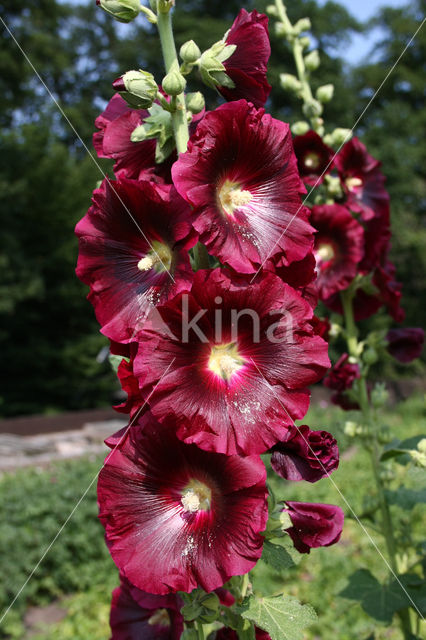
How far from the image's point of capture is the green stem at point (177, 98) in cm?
98

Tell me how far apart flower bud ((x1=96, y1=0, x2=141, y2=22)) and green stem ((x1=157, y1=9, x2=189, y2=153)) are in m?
0.06

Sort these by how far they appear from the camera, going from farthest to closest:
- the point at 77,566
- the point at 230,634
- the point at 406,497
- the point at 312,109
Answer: the point at 77,566, the point at 312,109, the point at 406,497, the point at 230,634

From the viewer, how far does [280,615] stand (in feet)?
3.04

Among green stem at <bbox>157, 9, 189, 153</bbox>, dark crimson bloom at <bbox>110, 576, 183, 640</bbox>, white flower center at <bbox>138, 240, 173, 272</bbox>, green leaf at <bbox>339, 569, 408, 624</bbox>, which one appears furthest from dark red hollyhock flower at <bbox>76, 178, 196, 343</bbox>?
green leaf at <bbox>339, 569, 408, 624</bbox>

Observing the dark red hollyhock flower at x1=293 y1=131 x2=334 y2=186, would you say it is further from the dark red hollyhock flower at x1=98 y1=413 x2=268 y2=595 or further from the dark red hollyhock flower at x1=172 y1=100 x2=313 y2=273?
the dark red hollyhock flower at x1=98 y1=413 x2=268 y2=595

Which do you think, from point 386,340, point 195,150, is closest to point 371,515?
point 386,340

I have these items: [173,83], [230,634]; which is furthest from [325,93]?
[230,634]

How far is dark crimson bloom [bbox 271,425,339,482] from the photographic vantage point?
2.98ft

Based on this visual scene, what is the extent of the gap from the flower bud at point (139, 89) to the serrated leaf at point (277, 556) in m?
0.81

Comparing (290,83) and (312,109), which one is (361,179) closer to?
(312,109)

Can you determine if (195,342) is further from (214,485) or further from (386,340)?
(386,340)

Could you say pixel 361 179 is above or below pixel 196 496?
above

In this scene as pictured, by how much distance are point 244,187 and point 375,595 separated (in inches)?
49.8

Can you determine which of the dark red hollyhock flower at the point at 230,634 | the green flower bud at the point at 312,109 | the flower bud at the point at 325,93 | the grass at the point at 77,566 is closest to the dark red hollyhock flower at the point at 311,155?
the green flower bud at the point at 312,109
